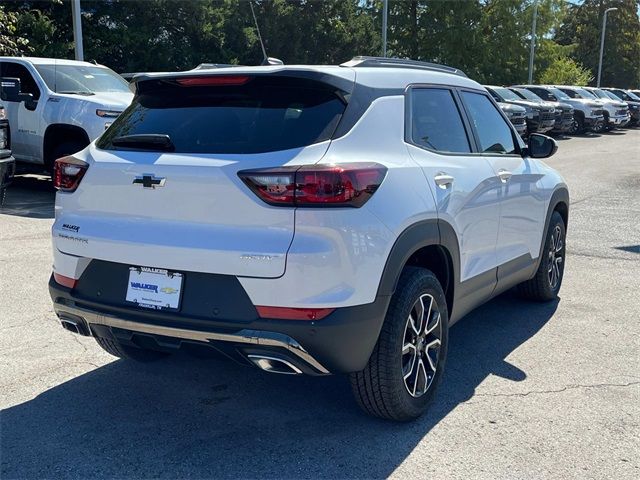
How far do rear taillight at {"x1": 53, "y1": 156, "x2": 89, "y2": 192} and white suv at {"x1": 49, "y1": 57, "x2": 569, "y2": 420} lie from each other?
10 millimetres

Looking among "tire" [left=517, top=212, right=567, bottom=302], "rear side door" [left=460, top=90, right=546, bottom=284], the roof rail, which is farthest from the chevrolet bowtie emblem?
"tire" [left=517, top=212, right=567, bottom=302]

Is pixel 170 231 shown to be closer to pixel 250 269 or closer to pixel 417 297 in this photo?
pixel 250 269

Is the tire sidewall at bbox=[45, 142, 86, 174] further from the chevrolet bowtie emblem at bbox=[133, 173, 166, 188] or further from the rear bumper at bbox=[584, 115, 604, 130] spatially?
the rear bumper at bbox=[584, 115, 604, 130]

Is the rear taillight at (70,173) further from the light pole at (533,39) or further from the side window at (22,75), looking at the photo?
the light pole at (533,39)

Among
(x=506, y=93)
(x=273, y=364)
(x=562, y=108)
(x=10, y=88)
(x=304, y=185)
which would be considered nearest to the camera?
(x=304, y=185)

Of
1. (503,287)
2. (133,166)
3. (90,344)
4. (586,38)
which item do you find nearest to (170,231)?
(133,166)

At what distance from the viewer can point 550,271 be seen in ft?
19.5

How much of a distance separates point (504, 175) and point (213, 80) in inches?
83.8

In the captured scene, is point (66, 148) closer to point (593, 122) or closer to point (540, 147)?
point (540, 147)

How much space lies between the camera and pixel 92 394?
4.06 meters

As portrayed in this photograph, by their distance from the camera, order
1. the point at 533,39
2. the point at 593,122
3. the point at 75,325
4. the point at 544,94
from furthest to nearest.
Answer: the point at 533,39, the point at 593,122, the point at 544,94, the point at 75,325

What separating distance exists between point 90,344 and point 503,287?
284 centimetres

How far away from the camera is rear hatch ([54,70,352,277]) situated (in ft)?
10.5

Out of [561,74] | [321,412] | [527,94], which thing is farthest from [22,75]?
[561,74]
